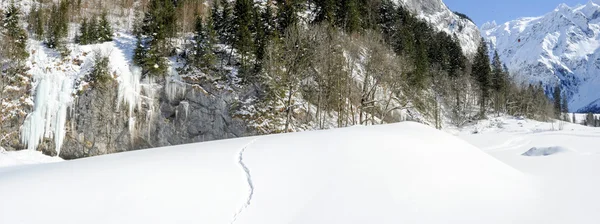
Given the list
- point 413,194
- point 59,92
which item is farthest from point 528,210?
point 59,92

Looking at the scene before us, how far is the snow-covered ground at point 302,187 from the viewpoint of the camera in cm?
262

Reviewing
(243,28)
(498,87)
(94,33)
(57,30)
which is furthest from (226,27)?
(498,87)

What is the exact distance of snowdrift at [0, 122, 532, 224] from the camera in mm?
2600

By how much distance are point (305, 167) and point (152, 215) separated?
1.58m

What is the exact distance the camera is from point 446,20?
6088cm

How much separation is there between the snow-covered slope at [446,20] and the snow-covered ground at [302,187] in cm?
5432

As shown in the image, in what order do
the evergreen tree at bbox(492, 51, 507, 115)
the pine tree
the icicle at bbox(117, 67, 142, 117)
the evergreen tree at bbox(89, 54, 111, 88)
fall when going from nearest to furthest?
the evergreen tree at bbox(89, 54, 111, 88), the icicle at bbox(117, 67, 142, 117), the pine tree, the evergreen tree at bbox(492, 51, 507, 115)

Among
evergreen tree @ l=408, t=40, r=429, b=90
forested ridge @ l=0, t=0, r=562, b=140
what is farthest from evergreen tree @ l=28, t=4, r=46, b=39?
evergreen tree @ l=408, t=40, r=429, b=90

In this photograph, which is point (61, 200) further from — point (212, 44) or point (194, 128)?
point (212, 44)

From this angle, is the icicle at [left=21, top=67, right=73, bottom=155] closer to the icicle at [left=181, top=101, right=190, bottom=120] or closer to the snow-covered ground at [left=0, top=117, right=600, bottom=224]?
the icicle at [left=181, top=101, right=190, bottom=120]

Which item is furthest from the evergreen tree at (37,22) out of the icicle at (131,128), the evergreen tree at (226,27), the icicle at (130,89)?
the evergreen tree at (226,27)

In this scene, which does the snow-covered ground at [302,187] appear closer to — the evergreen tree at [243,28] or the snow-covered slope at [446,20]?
the evergreen tree at [243,28]

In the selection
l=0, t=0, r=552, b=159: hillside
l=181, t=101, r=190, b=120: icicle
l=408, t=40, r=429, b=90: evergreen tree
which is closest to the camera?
l=0, t=0, r=552, b=159: hillside

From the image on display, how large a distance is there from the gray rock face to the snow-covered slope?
44375 mm
